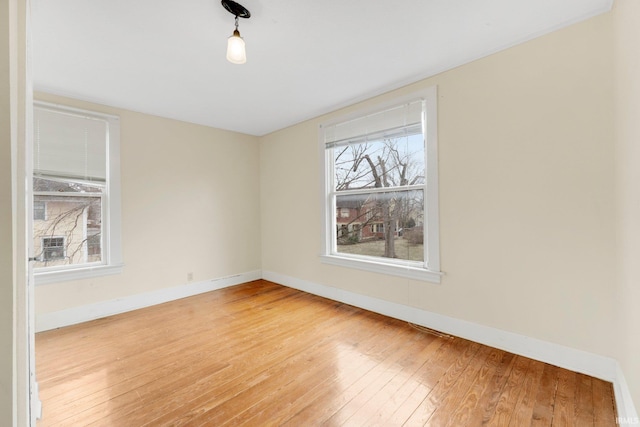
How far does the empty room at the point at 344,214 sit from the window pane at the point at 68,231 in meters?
0.02

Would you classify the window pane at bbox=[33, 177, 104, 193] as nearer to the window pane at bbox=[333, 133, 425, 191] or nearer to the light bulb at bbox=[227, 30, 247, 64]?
the light bulb at bbox=[227, 30, 247, 64]

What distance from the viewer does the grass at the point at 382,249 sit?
2781 mm

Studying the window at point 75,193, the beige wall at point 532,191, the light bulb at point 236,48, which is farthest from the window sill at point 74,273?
the beige wall at point 532,191

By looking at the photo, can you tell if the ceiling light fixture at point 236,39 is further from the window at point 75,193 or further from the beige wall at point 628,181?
the window at point 75,193

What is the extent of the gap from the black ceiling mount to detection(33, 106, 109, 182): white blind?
2413mm

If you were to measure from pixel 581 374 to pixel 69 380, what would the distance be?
3604 millimetres

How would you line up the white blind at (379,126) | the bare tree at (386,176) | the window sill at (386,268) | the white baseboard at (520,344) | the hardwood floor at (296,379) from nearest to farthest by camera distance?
the hardwood floor at (296,379) → the white baseboard at (520,344) → the window sill at (386,268) → the white blind at (379,126) → the bare tree at (386,176)

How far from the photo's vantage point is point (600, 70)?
5.93 ft

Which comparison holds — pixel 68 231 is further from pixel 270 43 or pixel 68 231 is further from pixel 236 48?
pixel 270 43

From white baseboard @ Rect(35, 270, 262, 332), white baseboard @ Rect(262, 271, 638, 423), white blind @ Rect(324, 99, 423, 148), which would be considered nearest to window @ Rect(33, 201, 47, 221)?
white baseboard @ Rect(35, 270, 262, 332)

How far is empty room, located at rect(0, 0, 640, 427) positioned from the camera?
5.17 feet

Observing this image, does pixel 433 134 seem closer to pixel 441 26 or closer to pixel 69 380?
pixel 441 26

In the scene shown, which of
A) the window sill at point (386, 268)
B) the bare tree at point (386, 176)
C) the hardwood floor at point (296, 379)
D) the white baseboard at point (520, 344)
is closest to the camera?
the hardwood floor at point (296, 379)

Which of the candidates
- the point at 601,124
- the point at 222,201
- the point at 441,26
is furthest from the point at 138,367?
the point at 601,124
